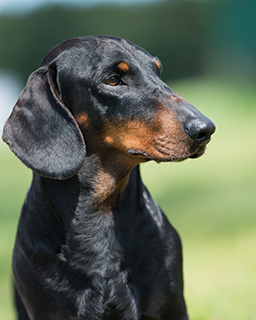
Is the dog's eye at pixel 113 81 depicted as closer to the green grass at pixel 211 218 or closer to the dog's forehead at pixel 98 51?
the dog's forehead at pixel 98 51

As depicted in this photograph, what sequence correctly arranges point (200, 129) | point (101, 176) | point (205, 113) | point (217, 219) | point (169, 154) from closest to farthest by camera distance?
point (200, 129) < point (169, 154) < point (101, 176) < point (217, 219) < point (205, 113)

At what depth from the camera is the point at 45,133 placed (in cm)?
275

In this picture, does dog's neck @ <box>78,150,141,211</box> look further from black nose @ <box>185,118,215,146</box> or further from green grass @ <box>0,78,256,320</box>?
green grass @ <box>0,78,256,320</box>

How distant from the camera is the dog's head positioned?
2.64 meters

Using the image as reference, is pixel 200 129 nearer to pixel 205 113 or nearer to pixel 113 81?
pixel 113 81

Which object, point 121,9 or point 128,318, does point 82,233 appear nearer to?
point 128,318

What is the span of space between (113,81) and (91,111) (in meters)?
0.22

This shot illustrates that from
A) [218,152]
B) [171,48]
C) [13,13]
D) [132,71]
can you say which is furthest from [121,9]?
[132,71]

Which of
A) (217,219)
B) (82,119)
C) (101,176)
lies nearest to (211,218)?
(217,219)

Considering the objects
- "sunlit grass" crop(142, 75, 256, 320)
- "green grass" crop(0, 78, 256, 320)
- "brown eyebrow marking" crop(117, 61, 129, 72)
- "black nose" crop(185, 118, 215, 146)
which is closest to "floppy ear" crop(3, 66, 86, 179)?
"brown eyebrow marking" crop(117, 61, 129, 72)

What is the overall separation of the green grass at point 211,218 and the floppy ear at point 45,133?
219 cm

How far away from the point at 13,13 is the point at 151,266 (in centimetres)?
2789

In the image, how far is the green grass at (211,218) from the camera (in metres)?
4.40

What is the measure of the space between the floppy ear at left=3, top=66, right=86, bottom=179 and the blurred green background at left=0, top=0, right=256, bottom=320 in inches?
14.1
